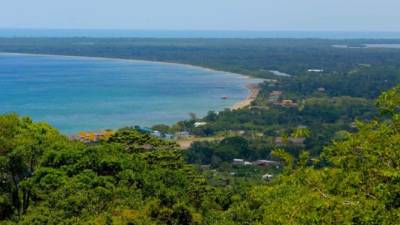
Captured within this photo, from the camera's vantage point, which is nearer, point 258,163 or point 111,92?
point 258,163

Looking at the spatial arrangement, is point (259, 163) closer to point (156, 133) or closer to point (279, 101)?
point (156, 133)

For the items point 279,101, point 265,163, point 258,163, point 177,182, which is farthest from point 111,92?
point 177,182

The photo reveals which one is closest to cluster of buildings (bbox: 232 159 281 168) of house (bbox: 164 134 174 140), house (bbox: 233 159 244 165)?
house (bbox: 233 159 244 165)

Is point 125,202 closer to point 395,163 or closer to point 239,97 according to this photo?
point 395,163

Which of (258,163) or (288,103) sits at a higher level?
(258,163)

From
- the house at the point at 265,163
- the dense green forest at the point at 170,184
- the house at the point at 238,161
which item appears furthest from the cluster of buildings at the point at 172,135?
the dense green forest at the point at 170,184

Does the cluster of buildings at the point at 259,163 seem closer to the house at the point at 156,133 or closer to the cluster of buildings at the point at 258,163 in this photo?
the cluster of buildings at the point at 258,163
